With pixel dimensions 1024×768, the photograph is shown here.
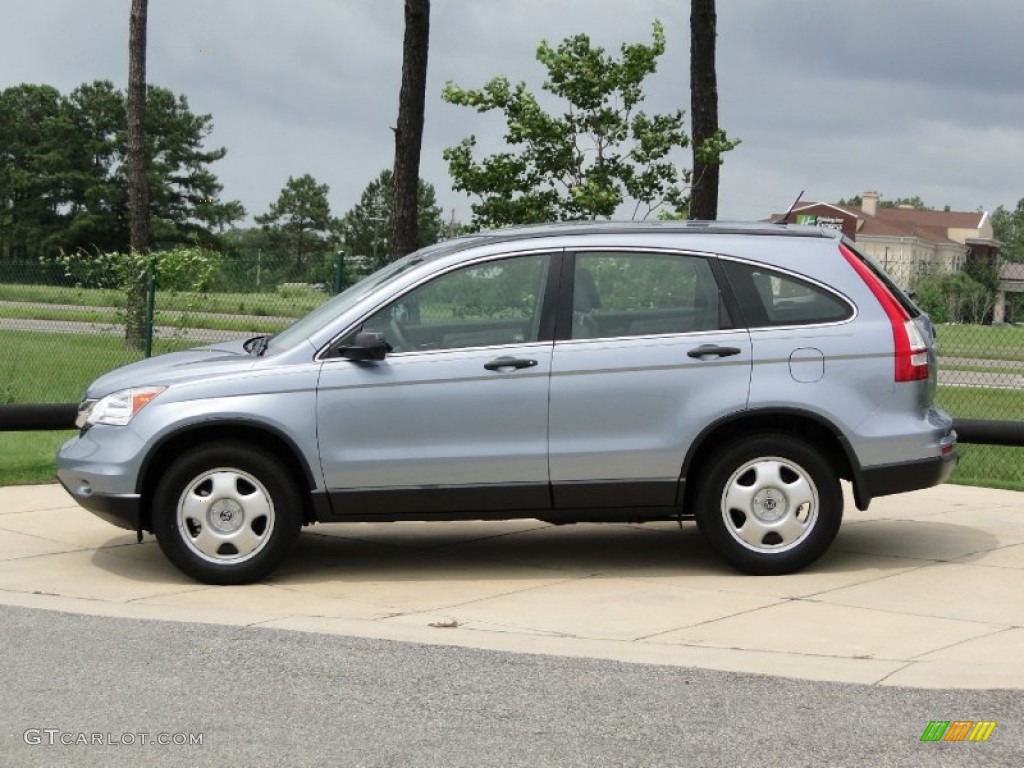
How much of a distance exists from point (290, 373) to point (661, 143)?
33.3ft

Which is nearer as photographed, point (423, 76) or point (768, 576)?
point (768, 576)

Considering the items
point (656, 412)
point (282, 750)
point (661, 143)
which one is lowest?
point (282, 750)

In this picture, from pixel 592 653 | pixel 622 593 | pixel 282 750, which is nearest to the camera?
pixel 282 750

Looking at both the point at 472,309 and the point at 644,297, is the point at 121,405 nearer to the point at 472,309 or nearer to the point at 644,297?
the point at 472,309

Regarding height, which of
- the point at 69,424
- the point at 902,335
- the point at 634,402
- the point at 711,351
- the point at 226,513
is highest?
the point at 902,335

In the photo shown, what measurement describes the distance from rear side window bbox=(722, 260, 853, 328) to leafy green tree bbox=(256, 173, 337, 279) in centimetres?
11713

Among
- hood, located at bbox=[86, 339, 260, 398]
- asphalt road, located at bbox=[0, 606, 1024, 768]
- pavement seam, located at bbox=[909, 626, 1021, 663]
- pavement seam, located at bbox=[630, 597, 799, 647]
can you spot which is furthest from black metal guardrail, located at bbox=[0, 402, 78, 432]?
pavement seam, located at bbox=[909, 626, 1021, 663]

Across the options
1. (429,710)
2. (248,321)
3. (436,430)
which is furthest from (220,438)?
(248,321)

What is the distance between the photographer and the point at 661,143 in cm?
1786

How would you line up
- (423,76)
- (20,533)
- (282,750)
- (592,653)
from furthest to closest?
(423,76) → (20,533) → (592,653) → (282,750)

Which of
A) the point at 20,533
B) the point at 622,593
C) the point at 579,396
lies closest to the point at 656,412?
the point at 579,396

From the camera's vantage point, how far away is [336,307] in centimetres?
891

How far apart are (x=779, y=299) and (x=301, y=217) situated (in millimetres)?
119252

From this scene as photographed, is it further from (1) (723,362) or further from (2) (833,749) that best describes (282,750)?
(1) (723,362)
